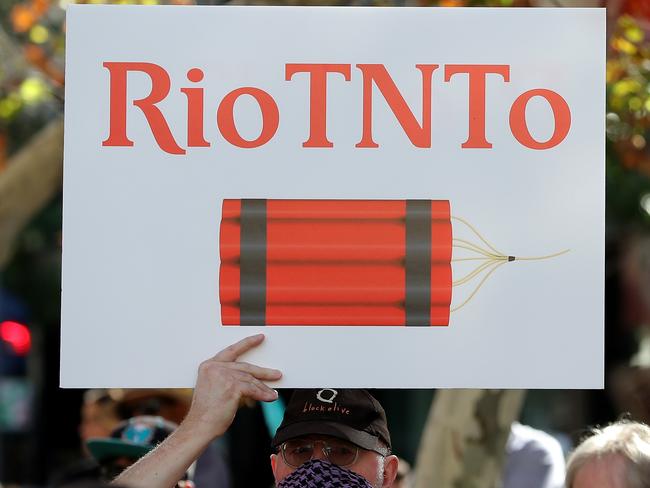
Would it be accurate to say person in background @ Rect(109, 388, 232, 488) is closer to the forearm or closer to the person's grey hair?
the person's grey hair

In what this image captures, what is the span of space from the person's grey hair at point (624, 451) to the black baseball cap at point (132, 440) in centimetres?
162

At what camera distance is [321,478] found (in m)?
3.18

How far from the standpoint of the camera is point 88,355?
127 inches

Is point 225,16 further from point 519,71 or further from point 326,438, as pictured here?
point 326,438

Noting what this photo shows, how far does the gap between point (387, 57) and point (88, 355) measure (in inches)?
39.7

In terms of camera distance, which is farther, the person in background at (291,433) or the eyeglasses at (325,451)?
the eyeglasses at (325,451)

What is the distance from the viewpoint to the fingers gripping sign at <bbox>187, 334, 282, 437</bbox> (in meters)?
3.17

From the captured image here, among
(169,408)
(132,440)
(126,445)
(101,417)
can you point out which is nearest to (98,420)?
(101,417)

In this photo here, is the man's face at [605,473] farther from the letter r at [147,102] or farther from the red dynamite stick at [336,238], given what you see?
the letter r at [147,102]

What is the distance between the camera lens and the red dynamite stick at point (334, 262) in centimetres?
326

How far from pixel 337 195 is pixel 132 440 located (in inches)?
78.7

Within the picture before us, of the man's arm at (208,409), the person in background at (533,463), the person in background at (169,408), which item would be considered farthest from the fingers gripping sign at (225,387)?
the person in background at (169,408)

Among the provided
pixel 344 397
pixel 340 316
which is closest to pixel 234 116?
pixel 340 316

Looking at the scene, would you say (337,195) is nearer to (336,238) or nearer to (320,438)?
(336,238)
